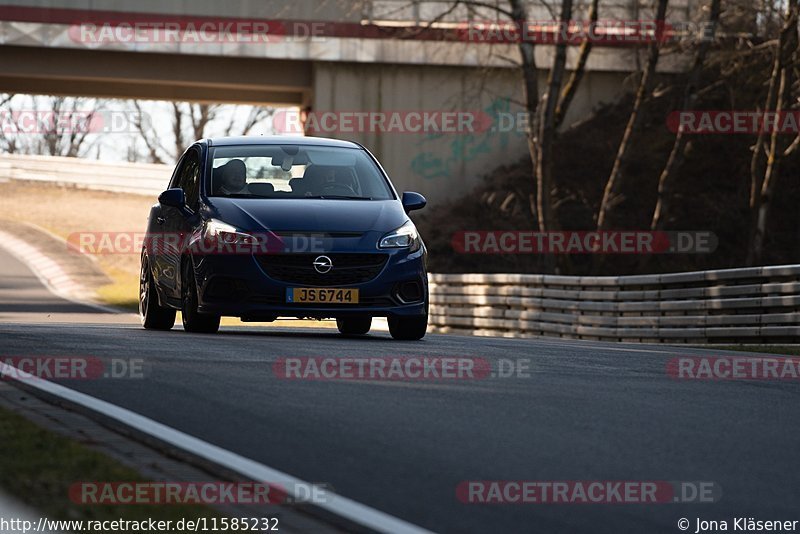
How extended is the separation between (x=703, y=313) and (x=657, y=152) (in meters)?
21.5

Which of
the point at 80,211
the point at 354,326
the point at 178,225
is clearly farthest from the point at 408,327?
the point at 80,211

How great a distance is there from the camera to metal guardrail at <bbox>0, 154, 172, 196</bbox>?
57.7 meters

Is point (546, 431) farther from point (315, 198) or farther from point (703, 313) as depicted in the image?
point (703, 313)

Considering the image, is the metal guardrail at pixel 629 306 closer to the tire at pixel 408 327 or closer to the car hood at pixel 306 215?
the tire at pixel 408 327

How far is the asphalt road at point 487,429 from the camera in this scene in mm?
6113

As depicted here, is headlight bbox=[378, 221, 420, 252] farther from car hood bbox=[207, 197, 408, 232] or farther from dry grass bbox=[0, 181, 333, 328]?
dry grass bbox=[0, 181, 333, 328]

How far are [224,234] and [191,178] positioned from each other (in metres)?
1.86

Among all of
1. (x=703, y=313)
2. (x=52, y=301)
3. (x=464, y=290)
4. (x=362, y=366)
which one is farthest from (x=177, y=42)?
(x=362, y=366)

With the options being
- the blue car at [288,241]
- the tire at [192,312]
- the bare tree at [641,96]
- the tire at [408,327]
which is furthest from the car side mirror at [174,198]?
the bare tree at [641,96]

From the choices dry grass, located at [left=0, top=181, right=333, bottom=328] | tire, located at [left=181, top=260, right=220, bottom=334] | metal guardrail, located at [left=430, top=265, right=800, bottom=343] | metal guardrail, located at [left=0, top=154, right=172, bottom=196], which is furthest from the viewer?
metal guardrail, located at [left=0, top=154, right=172, bottom=196]

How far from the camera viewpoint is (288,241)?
13453 millimetres

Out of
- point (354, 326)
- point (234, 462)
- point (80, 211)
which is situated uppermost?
point (234, 462)

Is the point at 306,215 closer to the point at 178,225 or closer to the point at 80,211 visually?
the point at 178,225

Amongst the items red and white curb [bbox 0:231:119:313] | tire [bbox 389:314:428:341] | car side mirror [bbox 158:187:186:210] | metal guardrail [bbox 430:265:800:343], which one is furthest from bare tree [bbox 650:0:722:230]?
car side mirror [bbox 158:187:186:210]
